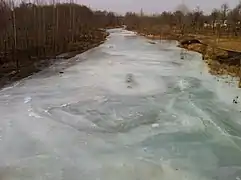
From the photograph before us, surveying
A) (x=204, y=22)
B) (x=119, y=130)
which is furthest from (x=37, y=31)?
(x=204, y=22)

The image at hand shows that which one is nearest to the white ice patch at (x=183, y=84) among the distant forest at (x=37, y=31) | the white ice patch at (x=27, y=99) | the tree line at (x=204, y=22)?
the white ice patch at (x=27, y=99)

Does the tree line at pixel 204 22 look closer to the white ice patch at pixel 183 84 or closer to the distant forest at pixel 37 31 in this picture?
the distant forest at pixel 37 31

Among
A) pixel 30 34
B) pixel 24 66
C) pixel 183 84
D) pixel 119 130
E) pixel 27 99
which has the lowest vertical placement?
pixel 119 130

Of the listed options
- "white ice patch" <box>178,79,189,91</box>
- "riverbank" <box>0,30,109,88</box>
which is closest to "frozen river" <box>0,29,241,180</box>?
"white ice patch" <box>178,79,189,91</box>

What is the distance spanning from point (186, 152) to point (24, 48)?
15.2 metres

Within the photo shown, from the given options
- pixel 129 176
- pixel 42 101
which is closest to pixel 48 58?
pixel 42 101

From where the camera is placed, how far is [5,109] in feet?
32.8

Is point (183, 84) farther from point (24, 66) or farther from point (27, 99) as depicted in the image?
point (24, 66)

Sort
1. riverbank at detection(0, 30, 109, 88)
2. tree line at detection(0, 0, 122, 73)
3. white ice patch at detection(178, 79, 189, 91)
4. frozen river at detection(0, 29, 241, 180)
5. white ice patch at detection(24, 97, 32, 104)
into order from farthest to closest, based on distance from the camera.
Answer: tree line at detection(0, 0, 122, 73) < riverbank at detection(0, 30, 109, 88) < white ice patch at detection(178, 79, 189, 91) < white ice patch at detection(24, 97, 32, 104) < frozen river at detection(0, 29, 241, 180)

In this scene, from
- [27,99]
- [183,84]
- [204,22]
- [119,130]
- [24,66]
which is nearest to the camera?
[119,130]

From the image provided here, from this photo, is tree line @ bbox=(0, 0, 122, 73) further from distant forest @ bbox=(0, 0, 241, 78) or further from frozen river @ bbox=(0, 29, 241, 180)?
frozen river @ bbox=(0, 29, 241, 180)

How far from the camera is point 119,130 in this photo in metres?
8.26

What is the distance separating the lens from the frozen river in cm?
621

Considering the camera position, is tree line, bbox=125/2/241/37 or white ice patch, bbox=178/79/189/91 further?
tree line, bbox=125/2/241/37
